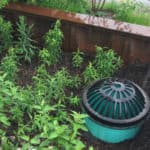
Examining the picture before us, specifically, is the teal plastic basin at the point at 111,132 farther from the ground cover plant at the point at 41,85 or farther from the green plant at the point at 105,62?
the green plant at the point at 105,62

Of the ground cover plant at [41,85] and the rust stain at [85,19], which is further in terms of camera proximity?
the rust stain at [85,19]

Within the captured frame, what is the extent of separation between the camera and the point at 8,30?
4.01 meters

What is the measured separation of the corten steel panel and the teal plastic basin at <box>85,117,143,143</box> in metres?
0.88

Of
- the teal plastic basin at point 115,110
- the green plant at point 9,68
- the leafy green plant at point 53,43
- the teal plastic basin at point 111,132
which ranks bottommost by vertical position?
the teal plastic basin at point 111,132

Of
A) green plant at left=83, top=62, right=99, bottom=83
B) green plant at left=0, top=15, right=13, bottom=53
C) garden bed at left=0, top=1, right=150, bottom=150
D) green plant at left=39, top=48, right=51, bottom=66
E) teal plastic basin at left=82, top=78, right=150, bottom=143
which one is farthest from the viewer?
green plant at left=0, top=15, right=13, bottom=53

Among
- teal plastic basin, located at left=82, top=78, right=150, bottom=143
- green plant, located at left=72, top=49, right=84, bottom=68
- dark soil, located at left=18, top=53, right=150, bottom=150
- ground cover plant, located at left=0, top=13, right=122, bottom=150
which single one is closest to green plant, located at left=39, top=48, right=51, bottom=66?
ground cover plant, located at left=0, top=13, right=122, bottom=150

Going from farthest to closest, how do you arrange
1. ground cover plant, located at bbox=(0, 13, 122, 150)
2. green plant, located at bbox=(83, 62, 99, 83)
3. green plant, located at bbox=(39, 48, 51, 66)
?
green plant, located at bbox=(39, 48, 51, 66) → green plant, located at bbox=(83, 62, 99, 83) → ground cover plant, located at bbox=(0, 13, 122, 150)

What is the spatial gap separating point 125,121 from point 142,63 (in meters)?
0.99

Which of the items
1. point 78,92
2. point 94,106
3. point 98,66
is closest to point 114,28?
point 98,66

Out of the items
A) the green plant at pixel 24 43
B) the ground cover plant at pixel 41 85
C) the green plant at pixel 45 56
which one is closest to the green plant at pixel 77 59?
the ground cover plant at pixel 41 85

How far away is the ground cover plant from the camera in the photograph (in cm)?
303

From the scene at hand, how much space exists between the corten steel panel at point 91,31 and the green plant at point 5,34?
0.27m

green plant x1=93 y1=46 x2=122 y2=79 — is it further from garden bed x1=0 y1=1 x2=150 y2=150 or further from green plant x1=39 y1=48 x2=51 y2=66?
green plant x1=39 y1=48 x2=51 y2=66

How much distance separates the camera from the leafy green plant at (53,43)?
387 cm
